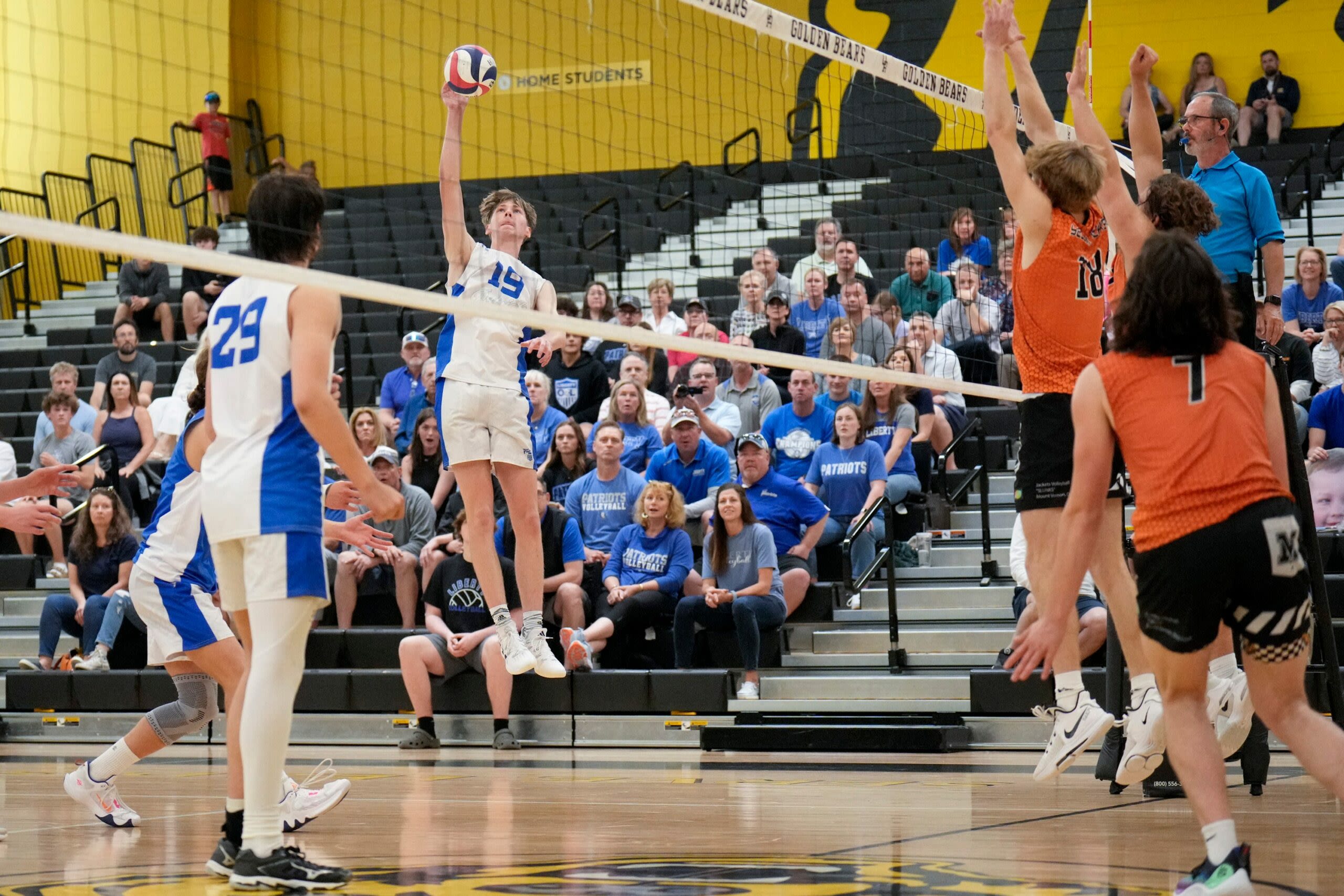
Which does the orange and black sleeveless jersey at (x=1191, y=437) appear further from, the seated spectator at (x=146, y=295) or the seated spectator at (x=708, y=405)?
the seated spectator at (x=146, y=295)

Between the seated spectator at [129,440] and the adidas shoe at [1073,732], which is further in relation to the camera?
the seated spectator at [129,440]

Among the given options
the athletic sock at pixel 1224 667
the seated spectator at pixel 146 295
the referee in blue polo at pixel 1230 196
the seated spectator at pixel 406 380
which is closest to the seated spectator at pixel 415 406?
the seated spectator at pixel 406 380

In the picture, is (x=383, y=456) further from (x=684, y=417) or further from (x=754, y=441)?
(x=754, y=441)

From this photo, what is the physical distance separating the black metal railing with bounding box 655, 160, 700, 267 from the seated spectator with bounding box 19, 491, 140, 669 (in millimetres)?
7049

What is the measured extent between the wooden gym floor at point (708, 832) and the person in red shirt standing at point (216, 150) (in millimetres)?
12999

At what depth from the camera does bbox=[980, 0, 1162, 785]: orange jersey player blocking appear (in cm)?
529

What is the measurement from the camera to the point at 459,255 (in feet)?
21.5

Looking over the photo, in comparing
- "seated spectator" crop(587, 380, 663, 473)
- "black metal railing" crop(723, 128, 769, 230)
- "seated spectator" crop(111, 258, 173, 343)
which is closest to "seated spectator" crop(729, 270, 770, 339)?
"seated spectator" crop(587, 380, 663, 473)

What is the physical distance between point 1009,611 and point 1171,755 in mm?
6306

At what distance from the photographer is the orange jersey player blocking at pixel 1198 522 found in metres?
3.88

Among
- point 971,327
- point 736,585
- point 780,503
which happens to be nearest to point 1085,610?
point 736,585

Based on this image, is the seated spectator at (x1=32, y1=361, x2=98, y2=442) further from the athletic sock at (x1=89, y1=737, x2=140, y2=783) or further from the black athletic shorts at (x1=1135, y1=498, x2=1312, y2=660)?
the black athletic shorts at (x1=1135, y1=498, x2=1312, y2=660)

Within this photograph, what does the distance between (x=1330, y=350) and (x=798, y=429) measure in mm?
3828


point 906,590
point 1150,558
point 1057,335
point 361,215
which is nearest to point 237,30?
point 361,215
